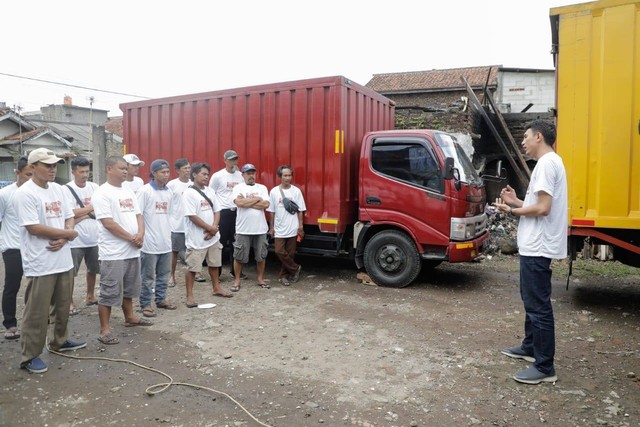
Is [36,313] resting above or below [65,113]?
below

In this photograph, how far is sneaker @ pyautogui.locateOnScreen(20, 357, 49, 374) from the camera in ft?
12.4

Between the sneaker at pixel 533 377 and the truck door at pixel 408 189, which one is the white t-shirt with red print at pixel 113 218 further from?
the sneaker at pixel 533 377

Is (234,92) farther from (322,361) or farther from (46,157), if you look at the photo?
(322,361)

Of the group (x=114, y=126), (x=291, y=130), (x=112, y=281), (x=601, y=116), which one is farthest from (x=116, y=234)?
(x=114, y=126)

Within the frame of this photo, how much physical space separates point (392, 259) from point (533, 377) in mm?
3124

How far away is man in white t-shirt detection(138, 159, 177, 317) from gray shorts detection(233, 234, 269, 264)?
1.18m

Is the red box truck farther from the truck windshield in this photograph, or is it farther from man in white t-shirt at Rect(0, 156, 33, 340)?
man in white t-shirt at Rect(0, 156, 33, 340)

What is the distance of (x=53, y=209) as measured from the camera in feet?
12.8

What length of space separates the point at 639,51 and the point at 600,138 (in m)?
0.93

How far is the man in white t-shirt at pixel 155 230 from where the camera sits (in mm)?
5148

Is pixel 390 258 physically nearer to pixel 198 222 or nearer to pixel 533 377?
pixel 198 222

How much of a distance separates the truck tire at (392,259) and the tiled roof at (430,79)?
2110 centimetres

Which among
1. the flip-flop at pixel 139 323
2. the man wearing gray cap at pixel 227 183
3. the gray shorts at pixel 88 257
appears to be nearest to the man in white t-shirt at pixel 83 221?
the gray shorts at pixel 88 257

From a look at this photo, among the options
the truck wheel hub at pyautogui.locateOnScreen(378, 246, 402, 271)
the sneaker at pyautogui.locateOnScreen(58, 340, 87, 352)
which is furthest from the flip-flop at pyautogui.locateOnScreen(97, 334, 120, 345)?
the truck wheel hub at pyautogui.locateOnScreen(378, 246, 402, 271)
